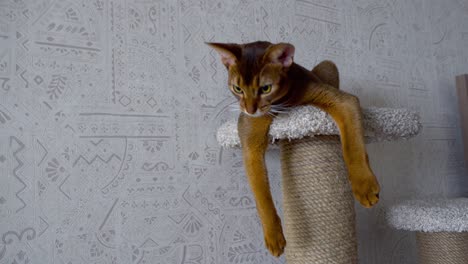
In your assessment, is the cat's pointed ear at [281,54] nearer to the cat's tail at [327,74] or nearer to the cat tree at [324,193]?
the cat tree at [324,193]

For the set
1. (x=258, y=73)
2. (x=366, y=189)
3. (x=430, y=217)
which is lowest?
(x=430, y=217)

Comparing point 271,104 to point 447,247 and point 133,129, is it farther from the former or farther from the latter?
point 447,247

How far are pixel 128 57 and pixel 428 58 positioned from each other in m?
1.34

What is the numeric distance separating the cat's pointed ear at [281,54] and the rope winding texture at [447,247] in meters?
0.74

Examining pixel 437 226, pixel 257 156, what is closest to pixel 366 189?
pixel 257 156

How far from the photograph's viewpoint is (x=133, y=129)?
1.08 m

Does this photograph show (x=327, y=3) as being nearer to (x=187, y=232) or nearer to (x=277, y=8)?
(x=277, y=8)

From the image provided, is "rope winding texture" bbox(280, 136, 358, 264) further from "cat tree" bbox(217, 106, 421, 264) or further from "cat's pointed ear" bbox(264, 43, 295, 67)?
"cat's pointed ear" bbox(264, 43, 295, 67)

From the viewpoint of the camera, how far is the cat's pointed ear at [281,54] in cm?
79

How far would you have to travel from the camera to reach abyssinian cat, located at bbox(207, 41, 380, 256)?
800mm

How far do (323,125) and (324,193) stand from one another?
0.18 metres

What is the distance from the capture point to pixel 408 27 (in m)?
1.70

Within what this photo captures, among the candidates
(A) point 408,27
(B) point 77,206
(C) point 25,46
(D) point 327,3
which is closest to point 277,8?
(D) point 327,3

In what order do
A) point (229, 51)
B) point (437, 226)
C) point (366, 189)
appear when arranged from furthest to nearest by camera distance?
point (437, 226), point (229, 51), point (366, 189)
